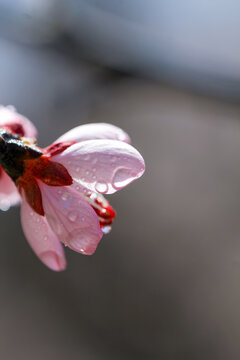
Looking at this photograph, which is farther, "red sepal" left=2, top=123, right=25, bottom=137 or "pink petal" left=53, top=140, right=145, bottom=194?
"red sepal" left=2, top=123, right=25, bottom=137

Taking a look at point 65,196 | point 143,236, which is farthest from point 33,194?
point 143,236

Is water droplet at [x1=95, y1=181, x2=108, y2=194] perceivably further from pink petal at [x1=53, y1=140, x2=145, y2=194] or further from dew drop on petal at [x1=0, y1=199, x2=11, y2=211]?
dew drop on petal at [x1=0, y1=199, x2=11, y2=211]

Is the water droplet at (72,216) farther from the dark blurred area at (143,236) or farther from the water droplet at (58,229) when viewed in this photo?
the dark blurred area at (143,236)

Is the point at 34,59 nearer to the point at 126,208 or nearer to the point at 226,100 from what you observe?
the point at 126,208

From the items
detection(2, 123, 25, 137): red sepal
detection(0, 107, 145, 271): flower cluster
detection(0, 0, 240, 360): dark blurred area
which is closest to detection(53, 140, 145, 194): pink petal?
detection(0, 107, 145, 271): flower cluster

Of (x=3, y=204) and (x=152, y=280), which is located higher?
(x=152, y=280)

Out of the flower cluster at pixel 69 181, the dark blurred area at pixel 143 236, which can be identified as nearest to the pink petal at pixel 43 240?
the flower cluster at pixel 69 181

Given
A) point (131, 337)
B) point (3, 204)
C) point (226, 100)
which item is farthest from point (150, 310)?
point (3, 204)
